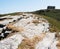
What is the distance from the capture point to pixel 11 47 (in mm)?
27719

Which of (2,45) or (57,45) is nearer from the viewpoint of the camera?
(2,45)

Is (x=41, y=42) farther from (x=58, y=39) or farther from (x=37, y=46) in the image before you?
(x=58, y=39)

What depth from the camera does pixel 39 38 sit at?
3544 centimetres

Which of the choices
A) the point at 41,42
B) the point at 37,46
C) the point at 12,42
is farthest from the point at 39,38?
the point at 12,42

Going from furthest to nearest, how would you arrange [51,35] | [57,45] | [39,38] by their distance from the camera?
[51,35] → [39,38] → [57,45]

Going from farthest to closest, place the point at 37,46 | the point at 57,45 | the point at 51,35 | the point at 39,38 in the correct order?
1. the point at 51,35
2. the point at 39,38
3. the point at 57,45
4. the point at 37,46

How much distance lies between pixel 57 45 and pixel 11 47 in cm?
1001

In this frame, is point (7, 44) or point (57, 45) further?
point (57, 45)

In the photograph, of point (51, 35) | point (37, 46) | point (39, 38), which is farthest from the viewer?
point (51, 35)

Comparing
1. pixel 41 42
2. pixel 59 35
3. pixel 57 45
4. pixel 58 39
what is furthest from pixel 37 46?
pixel 59 35

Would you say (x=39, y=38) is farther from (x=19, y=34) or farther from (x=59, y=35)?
(x=59, y=35)

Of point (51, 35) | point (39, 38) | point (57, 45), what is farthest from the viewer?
point (51, 35)

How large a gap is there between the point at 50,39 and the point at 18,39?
833cm

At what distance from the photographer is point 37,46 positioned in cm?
3088
